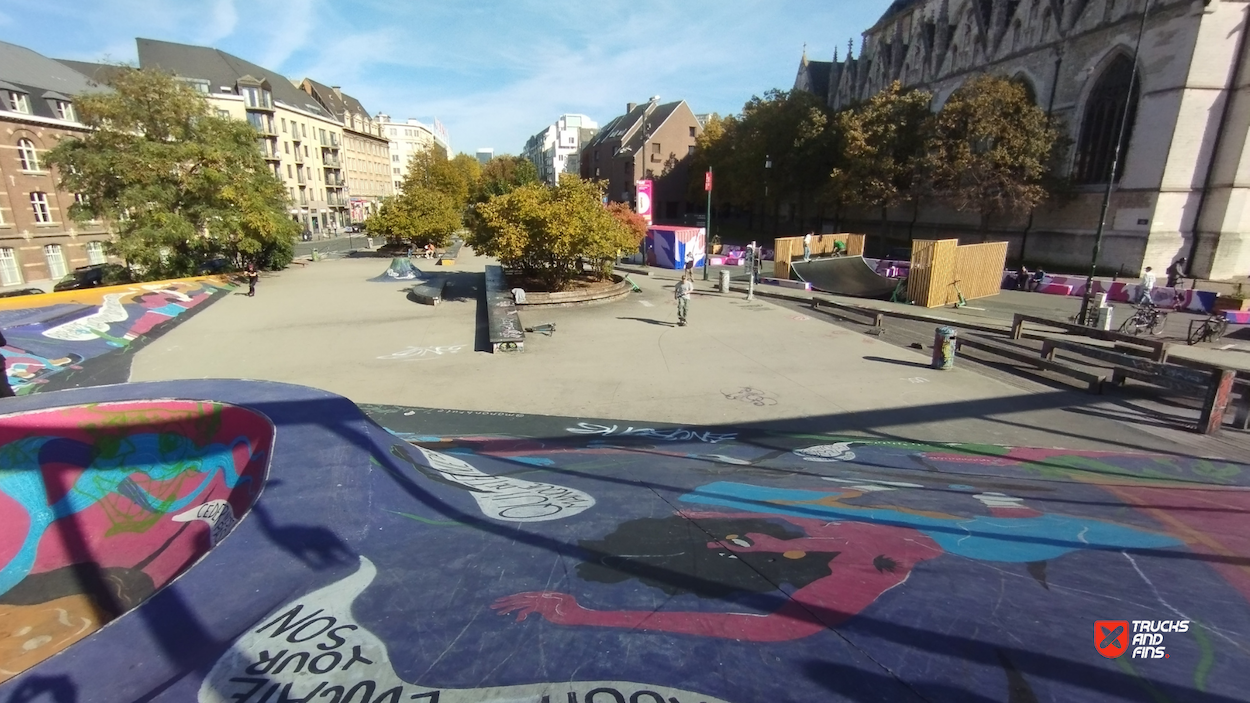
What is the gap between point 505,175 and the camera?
2921 inches

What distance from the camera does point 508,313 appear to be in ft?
56.8

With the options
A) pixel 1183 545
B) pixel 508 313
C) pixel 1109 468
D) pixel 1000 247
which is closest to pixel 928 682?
pixel 1183 545

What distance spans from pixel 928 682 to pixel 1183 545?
3.44m

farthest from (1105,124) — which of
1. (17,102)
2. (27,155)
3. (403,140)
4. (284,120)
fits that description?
(403,140)

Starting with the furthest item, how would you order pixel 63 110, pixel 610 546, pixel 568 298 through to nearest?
pixel 63 110, pixel 568 298, pixel 610 546

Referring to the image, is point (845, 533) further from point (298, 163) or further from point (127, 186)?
point (298, 163)

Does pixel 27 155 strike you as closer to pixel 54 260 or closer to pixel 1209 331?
pixel 54 260

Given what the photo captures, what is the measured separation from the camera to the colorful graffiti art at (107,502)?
5.54 metres

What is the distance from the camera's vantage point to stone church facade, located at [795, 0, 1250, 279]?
26.1 m

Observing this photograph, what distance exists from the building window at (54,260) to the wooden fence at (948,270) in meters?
52.2

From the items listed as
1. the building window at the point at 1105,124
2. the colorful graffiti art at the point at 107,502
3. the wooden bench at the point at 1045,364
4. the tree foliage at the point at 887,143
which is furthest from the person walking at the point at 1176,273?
the colorful graffiti art at the point at 107,502

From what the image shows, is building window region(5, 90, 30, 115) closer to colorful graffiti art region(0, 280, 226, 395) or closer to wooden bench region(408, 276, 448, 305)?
colorful graffiti art region(0, 280, 226, 395)

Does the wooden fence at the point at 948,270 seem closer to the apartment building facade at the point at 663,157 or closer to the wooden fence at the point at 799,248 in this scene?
the wooden fence at the point at 799,248

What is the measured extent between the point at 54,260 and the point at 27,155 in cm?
672
